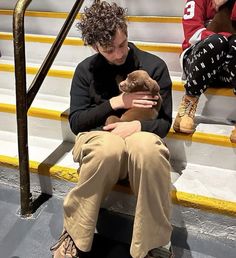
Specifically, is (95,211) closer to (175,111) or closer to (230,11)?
(175,111)

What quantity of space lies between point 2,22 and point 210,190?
6.35 ft

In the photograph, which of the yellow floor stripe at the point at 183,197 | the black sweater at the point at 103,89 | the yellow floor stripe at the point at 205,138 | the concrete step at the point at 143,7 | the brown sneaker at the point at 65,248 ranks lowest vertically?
the brown sneaker at the point at 65,248

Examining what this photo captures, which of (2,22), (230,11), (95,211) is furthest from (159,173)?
(2,22)

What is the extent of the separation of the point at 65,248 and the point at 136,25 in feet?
4.80

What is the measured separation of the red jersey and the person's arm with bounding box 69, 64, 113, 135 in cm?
60

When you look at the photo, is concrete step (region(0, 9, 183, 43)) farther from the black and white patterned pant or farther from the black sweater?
the black sweater

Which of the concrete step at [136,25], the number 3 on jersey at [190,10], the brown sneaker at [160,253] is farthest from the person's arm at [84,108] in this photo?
the concrete step at [136,25]

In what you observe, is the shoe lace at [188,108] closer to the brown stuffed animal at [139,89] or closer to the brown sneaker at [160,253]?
the brown stuffed animal at [139,89]

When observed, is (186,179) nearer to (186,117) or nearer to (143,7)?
(186,117)

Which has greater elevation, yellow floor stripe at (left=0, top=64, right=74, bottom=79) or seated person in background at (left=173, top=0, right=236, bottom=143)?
seated person in background at (left=173, top=0, right=236, bottom=143)

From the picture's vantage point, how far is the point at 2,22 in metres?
2.62

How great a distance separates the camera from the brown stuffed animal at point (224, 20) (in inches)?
69.3

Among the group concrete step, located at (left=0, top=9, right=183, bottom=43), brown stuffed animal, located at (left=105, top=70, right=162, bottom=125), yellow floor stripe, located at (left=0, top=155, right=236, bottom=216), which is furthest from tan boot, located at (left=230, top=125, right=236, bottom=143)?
concrete step, located at (left=0, top=9, right=183, bottom=43)

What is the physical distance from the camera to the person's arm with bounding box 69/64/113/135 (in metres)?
1.43
